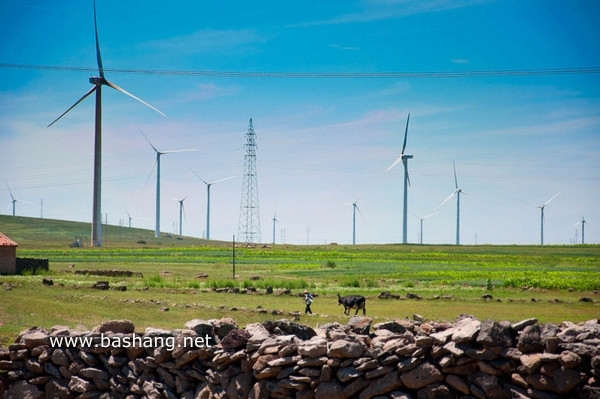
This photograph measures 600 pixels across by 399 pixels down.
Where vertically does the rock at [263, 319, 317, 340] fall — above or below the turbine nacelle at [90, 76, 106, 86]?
below

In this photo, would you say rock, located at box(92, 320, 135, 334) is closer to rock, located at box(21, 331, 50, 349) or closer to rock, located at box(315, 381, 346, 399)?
rock, located at box(21, 331, 50, 349)

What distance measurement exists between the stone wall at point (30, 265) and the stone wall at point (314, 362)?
42582 millimetres

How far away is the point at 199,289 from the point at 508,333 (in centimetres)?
3587

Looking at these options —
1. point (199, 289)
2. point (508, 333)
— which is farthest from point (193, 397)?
point (199, 289)

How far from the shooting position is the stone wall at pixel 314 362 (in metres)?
9.97

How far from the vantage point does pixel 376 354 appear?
1096 cm

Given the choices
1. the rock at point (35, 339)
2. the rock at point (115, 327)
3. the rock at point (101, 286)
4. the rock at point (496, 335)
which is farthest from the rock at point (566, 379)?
the rock at point (101, 286)

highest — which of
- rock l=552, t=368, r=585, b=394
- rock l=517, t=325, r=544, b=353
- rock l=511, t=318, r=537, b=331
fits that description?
rock l=511, t=318, r=537, b=331

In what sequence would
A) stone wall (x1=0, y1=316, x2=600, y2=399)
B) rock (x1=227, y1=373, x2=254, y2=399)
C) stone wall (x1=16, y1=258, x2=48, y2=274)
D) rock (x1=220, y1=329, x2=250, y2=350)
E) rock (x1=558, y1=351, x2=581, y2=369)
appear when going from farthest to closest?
stone wall (x1=16, y1=258, x2=48, y2=274) → rock (x1=220, y1=329, x2=250, y2=350) → rock (x1=227, y1=373, x2=254, y2=399) → stone wall (x1=0, y1=316, x2=600, y2=399) → rock (x1=558, y1=351, x2=581, y2=369)

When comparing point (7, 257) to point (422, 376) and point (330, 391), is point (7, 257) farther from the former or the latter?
point (422, 376)

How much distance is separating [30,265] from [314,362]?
49.5 metres

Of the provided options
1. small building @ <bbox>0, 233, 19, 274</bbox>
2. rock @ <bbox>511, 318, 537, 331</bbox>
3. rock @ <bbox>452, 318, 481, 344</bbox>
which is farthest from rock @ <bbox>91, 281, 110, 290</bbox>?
rock @ <bbox>511, 318, 537, 331</bbox>

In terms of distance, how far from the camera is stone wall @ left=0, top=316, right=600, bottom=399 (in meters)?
9.97

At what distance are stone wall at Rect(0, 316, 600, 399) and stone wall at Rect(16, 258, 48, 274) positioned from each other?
42.6 m
